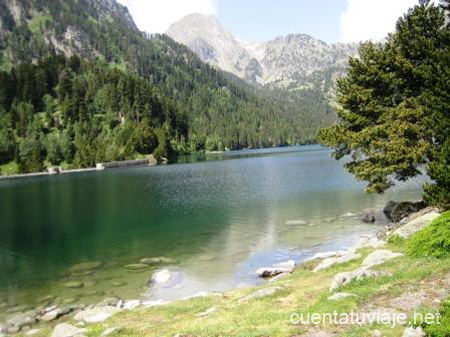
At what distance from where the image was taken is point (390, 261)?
20797mm

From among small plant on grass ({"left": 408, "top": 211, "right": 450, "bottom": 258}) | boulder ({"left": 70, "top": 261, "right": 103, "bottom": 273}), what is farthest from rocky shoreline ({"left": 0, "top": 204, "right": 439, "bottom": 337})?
boulder ({"left": 70, "top": 261, "right": 103, "bottom": 273})

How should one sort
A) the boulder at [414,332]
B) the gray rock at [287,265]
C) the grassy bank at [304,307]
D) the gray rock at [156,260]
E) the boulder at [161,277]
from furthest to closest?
the gray rock at [156,260]
the boulder at [161,277]
the gray rock at [287,265]
the grassy bank at [304,307]
the boulder at [414,332]

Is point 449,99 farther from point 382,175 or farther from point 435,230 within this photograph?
point 435,230

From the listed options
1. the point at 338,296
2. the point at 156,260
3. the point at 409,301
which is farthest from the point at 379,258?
the point at 156,260

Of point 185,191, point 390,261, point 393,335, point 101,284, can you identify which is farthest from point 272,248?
point 185,191

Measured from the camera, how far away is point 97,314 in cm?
2305

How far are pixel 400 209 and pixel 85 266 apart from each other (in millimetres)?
32382

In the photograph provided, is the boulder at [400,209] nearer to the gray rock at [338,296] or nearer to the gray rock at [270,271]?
the gray rock at [270,271]

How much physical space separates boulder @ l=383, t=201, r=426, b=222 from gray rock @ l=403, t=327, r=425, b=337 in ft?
103

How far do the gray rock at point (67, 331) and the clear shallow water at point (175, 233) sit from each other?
7.51 meters

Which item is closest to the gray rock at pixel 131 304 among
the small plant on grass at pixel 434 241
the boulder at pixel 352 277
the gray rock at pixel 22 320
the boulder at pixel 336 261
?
the gray rock at pixel 22 320

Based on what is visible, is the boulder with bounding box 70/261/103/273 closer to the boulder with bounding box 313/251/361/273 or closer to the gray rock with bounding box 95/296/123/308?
the gray rock with bounding box 95/296/123/308

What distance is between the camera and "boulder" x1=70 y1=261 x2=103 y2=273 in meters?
35.8

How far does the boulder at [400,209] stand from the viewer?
40.5 m
